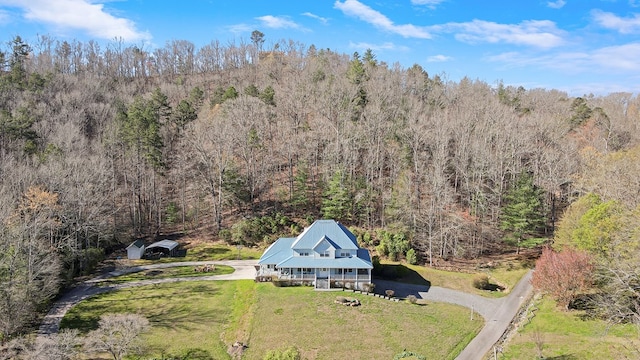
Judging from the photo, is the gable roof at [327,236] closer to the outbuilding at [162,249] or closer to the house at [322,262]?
the house at [322,262]

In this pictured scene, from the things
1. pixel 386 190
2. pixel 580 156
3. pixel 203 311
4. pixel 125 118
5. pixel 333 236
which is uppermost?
pixel 125 118

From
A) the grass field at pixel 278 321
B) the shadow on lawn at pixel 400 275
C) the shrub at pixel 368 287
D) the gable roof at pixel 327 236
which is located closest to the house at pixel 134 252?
the grass field at pixel 278 321

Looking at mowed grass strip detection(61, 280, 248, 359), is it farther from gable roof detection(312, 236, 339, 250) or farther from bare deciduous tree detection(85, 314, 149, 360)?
gable roof detection(312, 236, 339, 250)

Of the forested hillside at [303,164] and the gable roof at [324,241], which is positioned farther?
the forested hillside at [303,164]

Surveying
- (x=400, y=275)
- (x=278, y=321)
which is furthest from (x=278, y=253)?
(x=400, y=275)

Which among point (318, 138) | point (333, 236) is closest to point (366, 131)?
point (318, 138)

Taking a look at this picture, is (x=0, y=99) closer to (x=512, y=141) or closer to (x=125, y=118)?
(x=125, y=118)

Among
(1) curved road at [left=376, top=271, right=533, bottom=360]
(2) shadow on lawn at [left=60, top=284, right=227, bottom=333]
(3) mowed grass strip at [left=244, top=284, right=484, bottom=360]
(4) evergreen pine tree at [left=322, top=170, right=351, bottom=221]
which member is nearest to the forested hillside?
(4) evergreen pine tree at [left=322, top=170, right=351, bottom=221]
